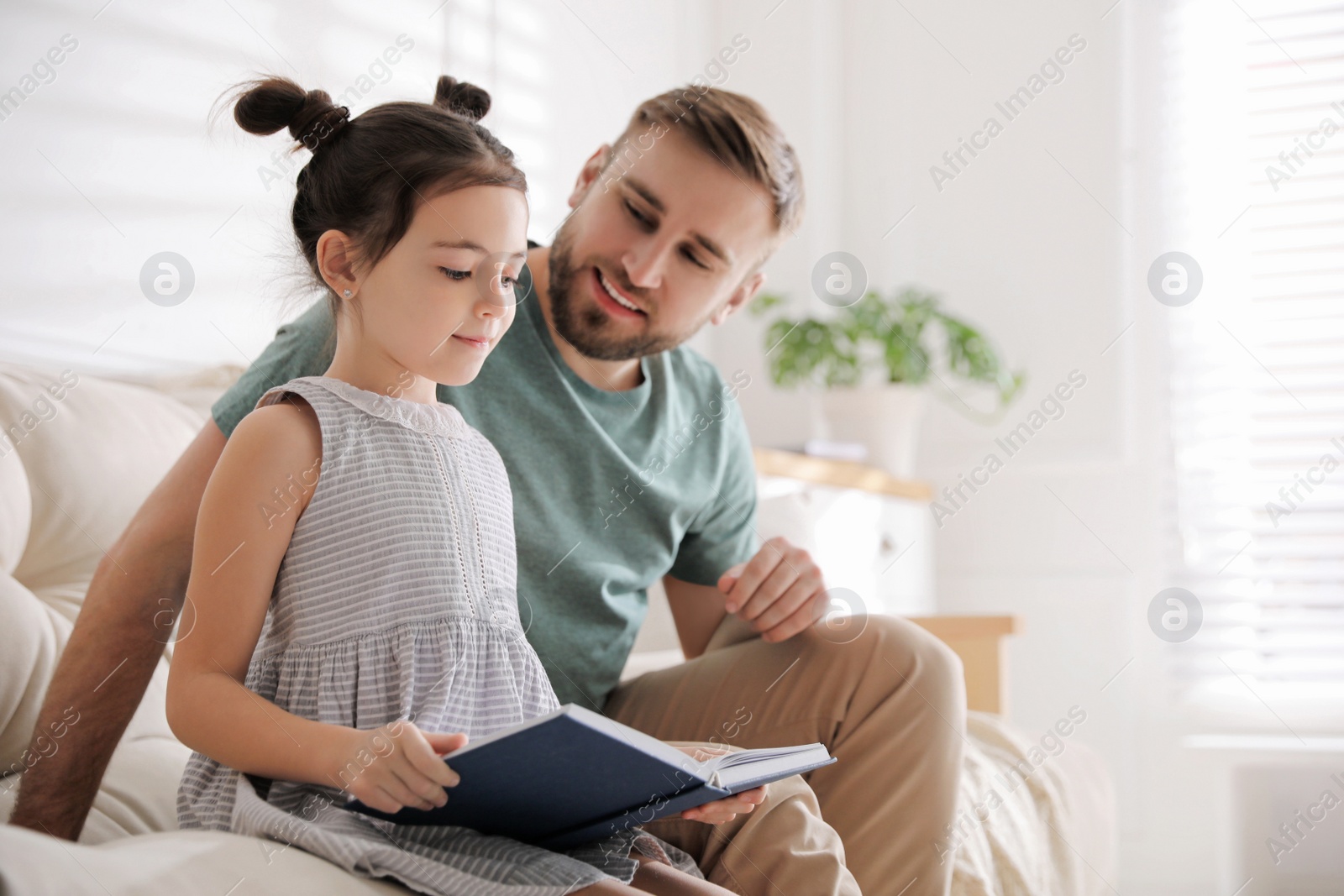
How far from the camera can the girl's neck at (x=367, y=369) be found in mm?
797

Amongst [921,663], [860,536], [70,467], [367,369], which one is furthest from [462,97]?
[860,536]

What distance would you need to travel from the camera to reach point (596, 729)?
0.55 m

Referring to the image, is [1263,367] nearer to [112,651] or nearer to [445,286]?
[445,286]

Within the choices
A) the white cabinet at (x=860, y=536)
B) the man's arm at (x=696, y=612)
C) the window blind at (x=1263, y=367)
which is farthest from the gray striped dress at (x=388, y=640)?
the window blind at (x=1263, y=367)

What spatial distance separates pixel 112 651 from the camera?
0.82 m

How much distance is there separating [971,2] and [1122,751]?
1.95m

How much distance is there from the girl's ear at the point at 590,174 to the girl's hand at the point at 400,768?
2.59 feet

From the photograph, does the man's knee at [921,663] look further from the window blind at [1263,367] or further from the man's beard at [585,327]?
the window blind at [1263,367]

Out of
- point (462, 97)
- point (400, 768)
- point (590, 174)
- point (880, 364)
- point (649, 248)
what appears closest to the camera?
point (400, 768)

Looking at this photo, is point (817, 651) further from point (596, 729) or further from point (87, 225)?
point (87, 225)

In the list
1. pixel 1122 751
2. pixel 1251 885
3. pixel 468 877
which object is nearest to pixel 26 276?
pixel 468 877

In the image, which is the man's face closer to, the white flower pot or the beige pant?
the beige pant

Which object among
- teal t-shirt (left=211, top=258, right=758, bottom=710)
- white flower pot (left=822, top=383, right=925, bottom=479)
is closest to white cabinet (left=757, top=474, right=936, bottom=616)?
white flower pot (left=822, top=383, right=925, bottom=479)

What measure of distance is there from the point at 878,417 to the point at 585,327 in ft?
5.21
